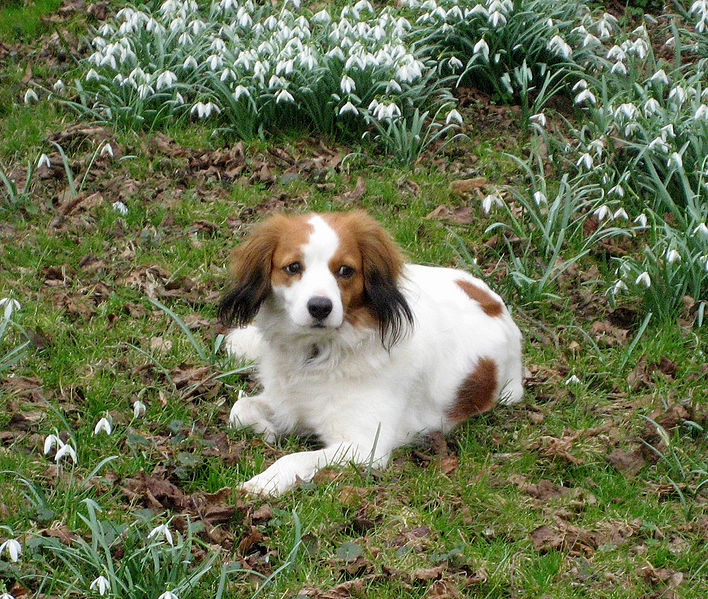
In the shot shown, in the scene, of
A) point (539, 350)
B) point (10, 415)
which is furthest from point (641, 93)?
point (10, 415)

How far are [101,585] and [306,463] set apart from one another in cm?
143

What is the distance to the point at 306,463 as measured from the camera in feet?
14.2

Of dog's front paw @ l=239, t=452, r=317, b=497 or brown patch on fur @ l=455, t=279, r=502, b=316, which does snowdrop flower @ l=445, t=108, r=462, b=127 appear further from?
dog's front paw @ l=239, t=452, r=317, b=497

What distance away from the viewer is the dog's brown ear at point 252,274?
4.58m

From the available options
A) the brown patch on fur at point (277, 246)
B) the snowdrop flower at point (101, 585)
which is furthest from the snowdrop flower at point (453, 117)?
the snowdrop flower at point (101, 585)

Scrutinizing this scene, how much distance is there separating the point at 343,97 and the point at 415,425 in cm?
348

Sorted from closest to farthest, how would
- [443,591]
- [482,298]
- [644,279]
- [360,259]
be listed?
[443,591], [360,259], [482,298], [644,279]

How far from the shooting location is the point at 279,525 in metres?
3.91

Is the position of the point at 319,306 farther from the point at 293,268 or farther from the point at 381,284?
the point at 381,284

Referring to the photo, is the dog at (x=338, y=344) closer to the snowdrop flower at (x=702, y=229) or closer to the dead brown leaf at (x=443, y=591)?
the dead brown leaf at (x=443, y=591)

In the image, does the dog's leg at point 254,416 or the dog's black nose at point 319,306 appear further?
the dog's leg at point 254,416

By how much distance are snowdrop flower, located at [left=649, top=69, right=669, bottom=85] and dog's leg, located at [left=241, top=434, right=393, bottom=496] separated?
13.3ft

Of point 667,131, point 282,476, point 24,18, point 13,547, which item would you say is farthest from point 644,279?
point 24,18

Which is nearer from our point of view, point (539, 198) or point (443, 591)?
point (443, 591)
